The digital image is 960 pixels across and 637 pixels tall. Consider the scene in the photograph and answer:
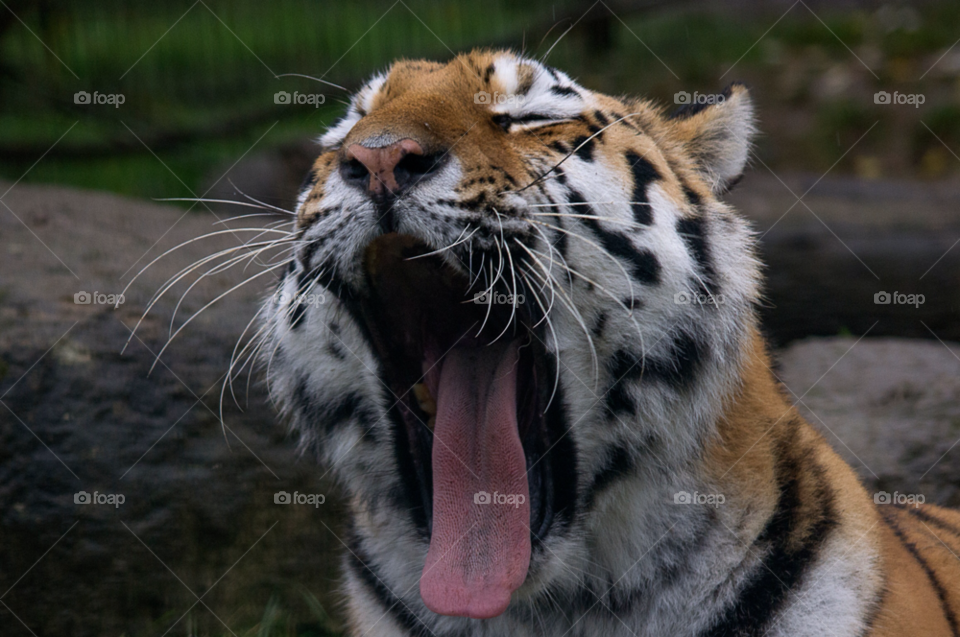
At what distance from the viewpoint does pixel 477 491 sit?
2414mm

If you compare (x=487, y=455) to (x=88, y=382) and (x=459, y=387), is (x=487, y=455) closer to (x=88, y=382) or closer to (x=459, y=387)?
(x=459, y=387)

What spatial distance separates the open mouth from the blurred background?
584 mm

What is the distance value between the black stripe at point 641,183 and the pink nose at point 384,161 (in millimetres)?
638

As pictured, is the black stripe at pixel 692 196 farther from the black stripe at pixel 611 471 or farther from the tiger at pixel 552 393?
the black stripe at pixel 611 471

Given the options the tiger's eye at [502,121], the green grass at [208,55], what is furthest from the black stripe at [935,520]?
the green grass at [208,55]

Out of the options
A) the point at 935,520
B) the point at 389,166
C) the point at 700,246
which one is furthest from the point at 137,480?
the point at 935,520

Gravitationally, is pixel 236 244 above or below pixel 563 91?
below

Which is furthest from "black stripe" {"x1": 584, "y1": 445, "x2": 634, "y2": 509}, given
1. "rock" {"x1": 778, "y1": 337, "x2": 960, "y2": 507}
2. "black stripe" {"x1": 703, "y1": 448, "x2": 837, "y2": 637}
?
"rock" {"x1": 778, "y1": 337, "x2": 960, "y2": 507}

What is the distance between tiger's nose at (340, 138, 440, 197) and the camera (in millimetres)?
2096

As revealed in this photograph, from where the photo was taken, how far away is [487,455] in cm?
245

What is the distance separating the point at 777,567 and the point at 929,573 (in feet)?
A: 1.97

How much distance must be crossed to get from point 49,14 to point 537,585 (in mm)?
4641

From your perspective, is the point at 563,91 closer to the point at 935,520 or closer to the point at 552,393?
the point at 552,393

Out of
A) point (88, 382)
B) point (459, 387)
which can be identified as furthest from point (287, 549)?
point (459, 387)
